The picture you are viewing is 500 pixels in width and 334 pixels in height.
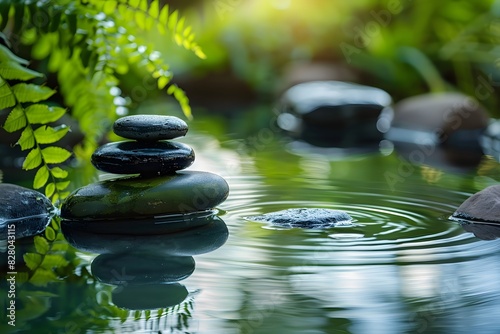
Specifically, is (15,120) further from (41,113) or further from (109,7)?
(109,7)

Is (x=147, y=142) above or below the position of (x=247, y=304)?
above

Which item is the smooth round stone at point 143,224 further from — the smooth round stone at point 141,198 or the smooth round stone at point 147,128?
the smooth round stone at point 147,128

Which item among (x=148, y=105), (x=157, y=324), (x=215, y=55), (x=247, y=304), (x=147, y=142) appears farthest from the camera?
(x=215, y=55)

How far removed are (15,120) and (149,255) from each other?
2.03 ft

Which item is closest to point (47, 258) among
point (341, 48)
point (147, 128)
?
point (147, 128)

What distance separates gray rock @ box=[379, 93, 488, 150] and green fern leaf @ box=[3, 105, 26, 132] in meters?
2.86

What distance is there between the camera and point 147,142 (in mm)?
2688

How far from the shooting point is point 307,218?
8.33 ft

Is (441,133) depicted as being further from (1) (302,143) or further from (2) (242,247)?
(2) (242,247)

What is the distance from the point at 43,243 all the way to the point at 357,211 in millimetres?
1001

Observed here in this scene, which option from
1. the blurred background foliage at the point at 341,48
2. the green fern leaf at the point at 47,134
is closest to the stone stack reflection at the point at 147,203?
the green fern leaf at the point at 47,134

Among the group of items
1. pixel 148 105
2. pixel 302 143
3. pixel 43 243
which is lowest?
pixel 43 243

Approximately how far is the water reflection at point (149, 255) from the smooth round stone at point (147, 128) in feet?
0.89

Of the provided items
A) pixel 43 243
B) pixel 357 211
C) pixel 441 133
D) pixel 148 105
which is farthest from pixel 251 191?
pixel 148 105
